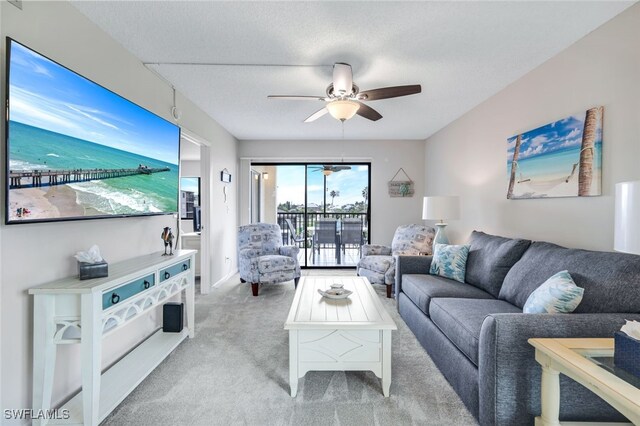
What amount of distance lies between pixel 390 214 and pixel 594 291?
3.62 meters

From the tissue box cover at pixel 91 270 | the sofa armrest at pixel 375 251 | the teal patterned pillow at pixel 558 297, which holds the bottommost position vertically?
the sofa armrest at pixel 375 251

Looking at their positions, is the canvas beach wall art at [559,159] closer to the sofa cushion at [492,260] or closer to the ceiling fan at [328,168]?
the sofa cushion at [492,260]

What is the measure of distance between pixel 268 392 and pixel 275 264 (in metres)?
2.03

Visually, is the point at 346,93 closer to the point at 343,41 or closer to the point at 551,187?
the point at 343,41

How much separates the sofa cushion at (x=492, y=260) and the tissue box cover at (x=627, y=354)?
126cm

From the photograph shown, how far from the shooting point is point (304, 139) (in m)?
5.02

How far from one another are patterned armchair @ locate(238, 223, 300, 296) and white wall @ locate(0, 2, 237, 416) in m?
1.34

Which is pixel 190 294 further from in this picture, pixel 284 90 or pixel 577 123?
pixel 577 123

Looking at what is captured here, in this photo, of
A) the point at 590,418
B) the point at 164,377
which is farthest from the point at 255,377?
the point at 590,418

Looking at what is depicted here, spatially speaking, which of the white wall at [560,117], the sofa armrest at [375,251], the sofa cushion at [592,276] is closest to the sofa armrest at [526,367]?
the sofa cushion at [592,276]

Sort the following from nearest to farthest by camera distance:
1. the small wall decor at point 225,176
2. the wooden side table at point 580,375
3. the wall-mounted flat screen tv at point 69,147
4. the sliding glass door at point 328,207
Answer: the wooden side table at point 580,375, the wall-mounted flat screen tv at point 69,147, the small wall decor at point 225,176, the sliding glass door at point 328,207

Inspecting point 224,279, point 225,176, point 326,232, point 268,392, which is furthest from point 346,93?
point 326,232

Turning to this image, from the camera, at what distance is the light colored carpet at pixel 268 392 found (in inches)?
63.0

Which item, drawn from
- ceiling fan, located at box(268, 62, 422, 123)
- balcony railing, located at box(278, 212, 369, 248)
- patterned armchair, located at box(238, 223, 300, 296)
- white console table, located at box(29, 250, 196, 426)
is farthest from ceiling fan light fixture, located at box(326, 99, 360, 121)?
balcony railing, located at box(278, 212, 369, 248)
